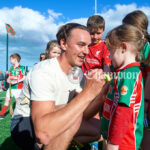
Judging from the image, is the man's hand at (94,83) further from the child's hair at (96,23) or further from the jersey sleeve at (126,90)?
the child's hair at (96,23)

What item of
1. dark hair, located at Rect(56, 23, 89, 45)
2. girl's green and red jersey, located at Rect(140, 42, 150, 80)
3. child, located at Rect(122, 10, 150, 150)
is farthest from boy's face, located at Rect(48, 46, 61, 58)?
girl's green and red jersey, located at Rect(140, 42, 150, 80)

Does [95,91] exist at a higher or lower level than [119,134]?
higher

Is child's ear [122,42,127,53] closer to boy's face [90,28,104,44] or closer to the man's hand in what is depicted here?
the man's hand

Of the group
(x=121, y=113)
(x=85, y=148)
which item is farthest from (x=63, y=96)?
(x=85, y=148)

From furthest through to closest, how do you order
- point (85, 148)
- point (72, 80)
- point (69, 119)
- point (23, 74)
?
1. point (23, 74)
2. point (85, 148)
3. point (72, 80)
4. point (69, 119)

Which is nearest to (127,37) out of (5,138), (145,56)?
(145,56)

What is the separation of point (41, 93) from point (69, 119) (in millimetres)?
391

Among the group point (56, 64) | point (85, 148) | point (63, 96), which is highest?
point (56, 64)

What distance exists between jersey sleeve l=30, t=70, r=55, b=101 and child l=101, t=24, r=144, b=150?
672 mm

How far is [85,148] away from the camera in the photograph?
305 cm

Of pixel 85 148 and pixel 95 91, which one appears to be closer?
pixel 95 91

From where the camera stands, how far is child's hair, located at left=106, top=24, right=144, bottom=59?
6.42ft

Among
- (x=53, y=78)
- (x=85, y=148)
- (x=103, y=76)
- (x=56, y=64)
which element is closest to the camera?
(x=103, y=76)

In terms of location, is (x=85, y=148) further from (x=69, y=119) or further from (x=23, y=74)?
(x=23, y=74)
